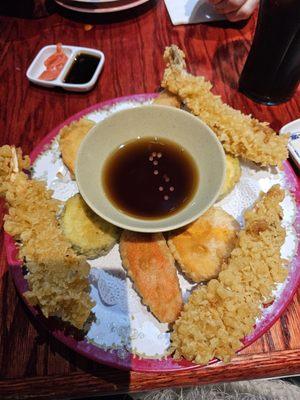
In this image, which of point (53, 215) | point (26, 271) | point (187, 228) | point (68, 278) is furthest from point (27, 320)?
point (187, 228)

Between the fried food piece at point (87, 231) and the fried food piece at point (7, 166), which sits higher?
the fried food piece at point (7, 166)

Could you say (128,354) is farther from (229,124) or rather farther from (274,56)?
(274,56)

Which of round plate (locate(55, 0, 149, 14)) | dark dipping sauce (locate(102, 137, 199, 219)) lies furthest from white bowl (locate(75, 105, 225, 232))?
round plate (locate(55, 0, 149, 14))

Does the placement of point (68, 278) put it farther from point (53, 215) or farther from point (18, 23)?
point (18, 23)

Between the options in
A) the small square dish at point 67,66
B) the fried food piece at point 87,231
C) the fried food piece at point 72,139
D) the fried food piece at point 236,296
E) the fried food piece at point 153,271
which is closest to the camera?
the fried food piece at point 236,296

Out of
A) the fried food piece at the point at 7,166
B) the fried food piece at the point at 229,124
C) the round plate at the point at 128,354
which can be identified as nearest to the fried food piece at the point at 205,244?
the round plate at the point at 128,354

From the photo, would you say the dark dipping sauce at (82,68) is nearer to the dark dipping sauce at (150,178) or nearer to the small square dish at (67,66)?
the small square dish at (67,66)

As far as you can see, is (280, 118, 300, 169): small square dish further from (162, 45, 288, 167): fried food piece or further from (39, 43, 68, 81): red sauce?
(39, 43, 68, 81): red sauce

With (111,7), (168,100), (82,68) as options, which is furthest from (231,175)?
(111,7)
